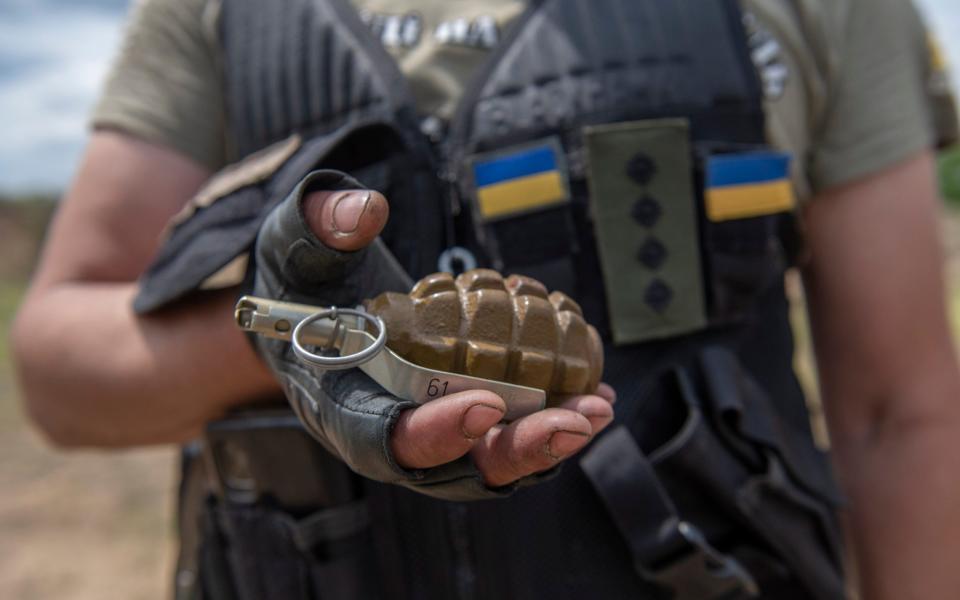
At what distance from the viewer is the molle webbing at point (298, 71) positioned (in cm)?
98

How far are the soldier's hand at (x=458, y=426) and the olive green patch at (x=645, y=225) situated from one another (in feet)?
1.19

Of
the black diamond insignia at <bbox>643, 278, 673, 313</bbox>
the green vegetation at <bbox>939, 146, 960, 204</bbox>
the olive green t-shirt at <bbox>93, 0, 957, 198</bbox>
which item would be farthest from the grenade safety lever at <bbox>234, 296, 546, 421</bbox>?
the green vegetation at <bbox>939, 146, 960, 204</bbox>

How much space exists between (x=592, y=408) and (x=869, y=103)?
77cm

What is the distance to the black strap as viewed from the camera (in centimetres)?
91

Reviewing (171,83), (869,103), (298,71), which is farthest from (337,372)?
(869,103)

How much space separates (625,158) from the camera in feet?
3.15

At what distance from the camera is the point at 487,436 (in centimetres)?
63

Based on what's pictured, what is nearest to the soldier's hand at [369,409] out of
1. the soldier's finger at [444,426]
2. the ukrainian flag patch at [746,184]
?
the soldier's finger at [444,426]

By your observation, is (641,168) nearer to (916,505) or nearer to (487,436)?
(487,436)

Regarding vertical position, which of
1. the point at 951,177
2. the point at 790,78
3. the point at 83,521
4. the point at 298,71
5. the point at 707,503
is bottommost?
the point at 83,521

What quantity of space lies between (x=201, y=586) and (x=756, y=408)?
0.78 metres

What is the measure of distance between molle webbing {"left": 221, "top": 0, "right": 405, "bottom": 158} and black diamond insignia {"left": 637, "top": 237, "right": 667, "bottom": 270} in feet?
1.08

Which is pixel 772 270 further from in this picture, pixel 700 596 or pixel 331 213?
pixel 331 213

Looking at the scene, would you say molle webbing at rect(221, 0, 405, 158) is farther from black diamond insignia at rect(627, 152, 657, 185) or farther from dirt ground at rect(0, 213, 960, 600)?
dirt ground at rect(0, 213, 960, 600)
